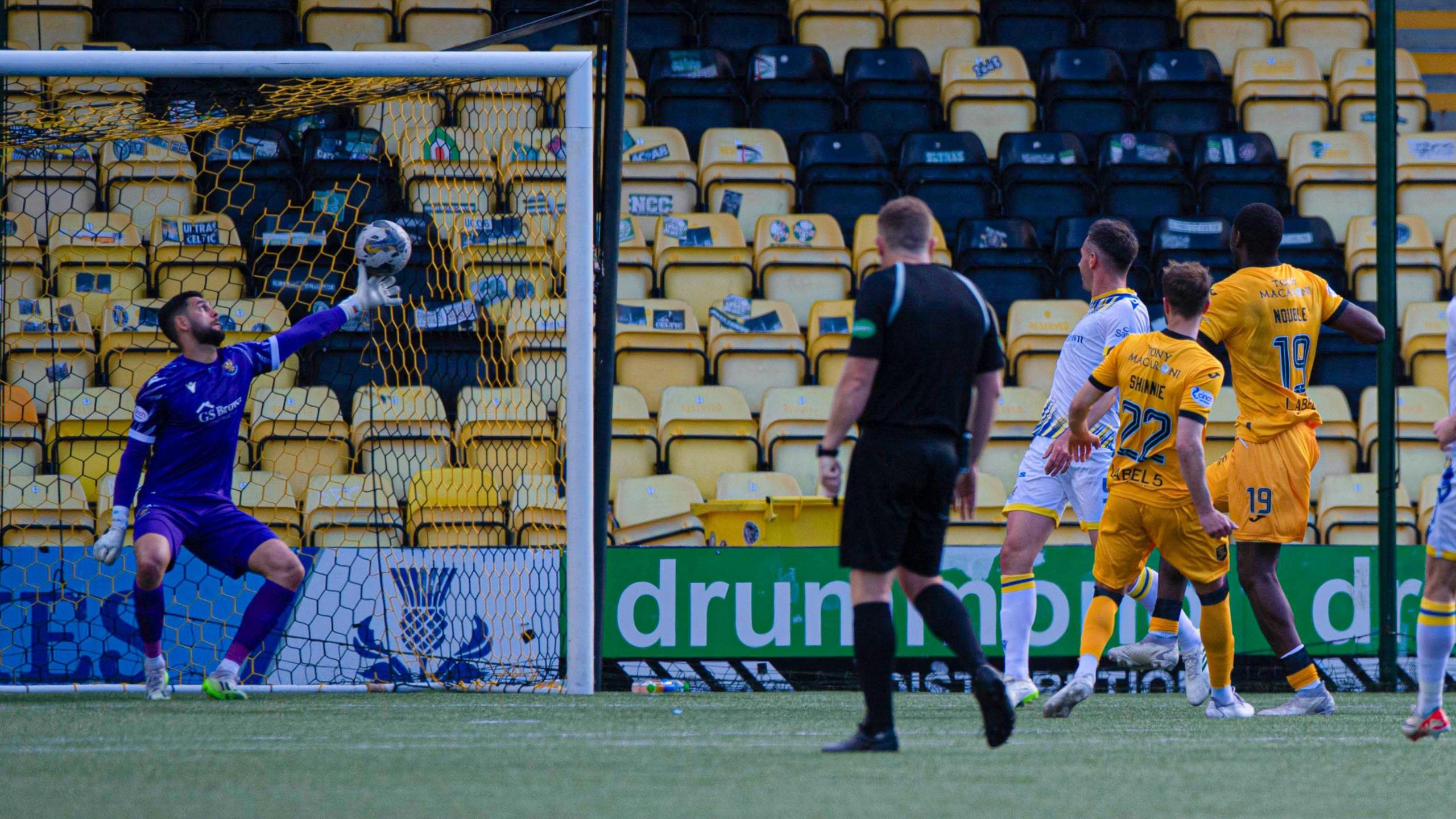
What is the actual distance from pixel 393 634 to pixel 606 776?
431 centimetres

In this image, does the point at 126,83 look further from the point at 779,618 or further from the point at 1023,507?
the point at 1023,507

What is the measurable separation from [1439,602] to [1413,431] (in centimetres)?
613

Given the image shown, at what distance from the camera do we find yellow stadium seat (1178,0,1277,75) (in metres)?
14.0

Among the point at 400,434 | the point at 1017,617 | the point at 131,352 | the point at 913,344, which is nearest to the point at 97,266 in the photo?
the point at 131,352

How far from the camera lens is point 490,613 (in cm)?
809

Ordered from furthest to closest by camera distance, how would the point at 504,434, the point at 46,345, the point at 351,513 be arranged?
the point at 46,345
the point at 504,434
the point at 351,513

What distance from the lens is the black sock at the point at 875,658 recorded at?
14.8 feet

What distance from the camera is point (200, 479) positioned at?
23.5 ft

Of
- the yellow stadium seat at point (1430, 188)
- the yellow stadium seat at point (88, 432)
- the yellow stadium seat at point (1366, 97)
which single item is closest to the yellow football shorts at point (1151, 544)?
the yellow stadium seat at point (88, 432)

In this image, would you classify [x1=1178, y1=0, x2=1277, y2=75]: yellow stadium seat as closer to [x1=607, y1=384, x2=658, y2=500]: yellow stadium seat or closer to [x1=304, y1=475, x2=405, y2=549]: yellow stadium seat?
[x1=607, y1=384, x2=658, y2=500]: yellow stadium seat

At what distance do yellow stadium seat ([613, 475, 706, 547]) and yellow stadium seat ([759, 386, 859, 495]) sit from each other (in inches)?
27.9

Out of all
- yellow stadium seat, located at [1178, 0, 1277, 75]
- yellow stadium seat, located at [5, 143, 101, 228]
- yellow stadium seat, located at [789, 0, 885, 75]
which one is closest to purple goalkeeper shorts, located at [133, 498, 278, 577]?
yellow stadium seat, located at [5, 143, 101, 228]

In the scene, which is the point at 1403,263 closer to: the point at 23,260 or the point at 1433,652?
the point at 1433,652

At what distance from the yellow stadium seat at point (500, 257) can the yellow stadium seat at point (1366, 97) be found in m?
7.30
